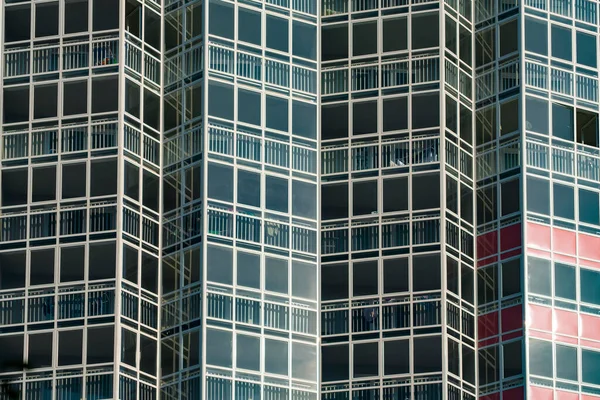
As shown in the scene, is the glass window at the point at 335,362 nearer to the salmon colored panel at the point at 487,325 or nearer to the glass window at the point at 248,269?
the glass window at the point at 248,269

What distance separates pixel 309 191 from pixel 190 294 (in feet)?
22.8

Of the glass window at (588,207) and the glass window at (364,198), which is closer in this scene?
the glass window at (364,198)

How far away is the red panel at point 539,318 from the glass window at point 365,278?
6093 millimetres

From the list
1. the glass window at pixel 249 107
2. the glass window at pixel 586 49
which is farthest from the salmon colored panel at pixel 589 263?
the glass window at pixel 249 107

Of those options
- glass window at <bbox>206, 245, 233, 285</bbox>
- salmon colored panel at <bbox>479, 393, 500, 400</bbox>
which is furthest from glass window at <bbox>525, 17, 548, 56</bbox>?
glass window at <bbox>206, 245, 233, 285</bbox>

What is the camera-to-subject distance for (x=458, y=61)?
57625 mm

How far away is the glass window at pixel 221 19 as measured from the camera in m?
55.0

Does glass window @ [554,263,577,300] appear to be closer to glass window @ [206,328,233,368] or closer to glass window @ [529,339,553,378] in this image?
glass window @ [529,339,553,378]

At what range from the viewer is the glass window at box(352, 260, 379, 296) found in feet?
176

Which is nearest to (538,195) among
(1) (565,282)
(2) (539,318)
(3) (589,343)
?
(1) (565,282)

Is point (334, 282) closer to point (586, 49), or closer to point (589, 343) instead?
point (589, 343)

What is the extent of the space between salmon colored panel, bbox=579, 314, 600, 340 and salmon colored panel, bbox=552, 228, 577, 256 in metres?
2.69

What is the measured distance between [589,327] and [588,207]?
5.14m

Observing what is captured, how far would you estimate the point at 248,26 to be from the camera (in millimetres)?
55562
